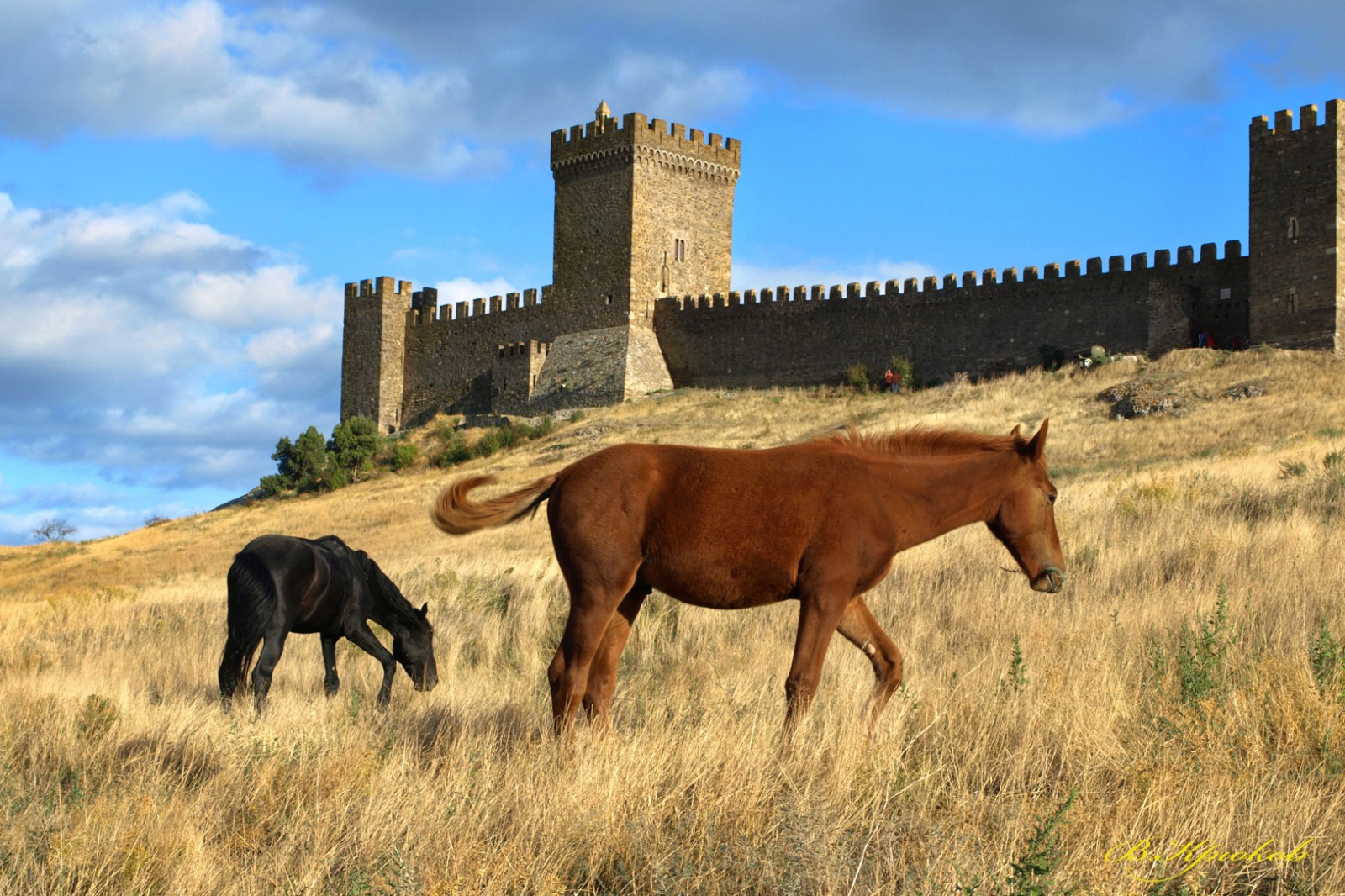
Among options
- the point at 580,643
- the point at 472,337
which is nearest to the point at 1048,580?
the point at 580,643

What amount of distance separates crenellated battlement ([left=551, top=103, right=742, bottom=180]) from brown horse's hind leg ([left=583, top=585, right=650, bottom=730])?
137ft

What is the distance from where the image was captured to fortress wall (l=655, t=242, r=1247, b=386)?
35.0 m

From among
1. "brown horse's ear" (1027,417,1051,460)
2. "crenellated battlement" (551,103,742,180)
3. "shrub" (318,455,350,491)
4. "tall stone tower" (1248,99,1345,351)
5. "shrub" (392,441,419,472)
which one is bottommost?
"brown horse's ear" (1027,417,1051,460)

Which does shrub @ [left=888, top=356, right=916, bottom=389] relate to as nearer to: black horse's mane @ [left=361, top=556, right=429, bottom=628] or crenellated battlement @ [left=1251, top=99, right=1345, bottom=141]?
crenellated battlement @ [left=1251, top=99, right=1345, bottom=141]

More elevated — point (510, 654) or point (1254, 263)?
point (1254, 263)

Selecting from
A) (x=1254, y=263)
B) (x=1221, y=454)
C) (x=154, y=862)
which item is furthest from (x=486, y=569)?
(x=1254, y=263)

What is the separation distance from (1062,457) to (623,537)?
1958 centimetres

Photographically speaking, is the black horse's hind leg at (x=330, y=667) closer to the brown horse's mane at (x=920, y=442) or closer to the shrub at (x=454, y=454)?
the brown horse's mane at (x=920, y=442)

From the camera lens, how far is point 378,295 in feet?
183

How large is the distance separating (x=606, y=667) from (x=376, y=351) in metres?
51.5

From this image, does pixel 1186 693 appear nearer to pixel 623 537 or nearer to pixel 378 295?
pixel 623 537

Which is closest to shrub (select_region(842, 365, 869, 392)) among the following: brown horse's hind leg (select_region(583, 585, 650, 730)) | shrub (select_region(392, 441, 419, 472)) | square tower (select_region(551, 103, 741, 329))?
square tower (select_region(551, 103, 741, 329))

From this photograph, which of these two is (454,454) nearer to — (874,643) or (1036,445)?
(874,643)

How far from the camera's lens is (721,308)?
4591cm
